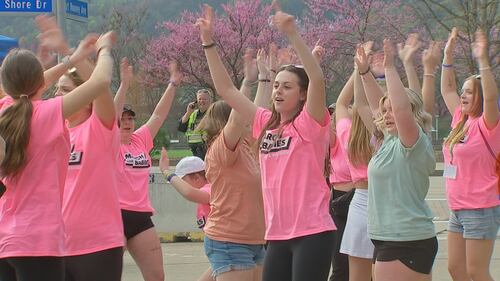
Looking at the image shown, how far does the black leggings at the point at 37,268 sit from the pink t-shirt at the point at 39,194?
1.2 inches

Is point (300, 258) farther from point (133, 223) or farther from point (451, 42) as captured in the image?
point (451, 42)

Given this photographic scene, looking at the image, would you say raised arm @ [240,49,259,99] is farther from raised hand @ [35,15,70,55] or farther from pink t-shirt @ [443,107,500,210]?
pink t-shirt @ [443,107,500,210]

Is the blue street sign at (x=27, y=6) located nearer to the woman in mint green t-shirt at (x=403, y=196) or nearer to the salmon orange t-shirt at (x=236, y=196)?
the salmon orange t-shirt at (x=236, y=196)

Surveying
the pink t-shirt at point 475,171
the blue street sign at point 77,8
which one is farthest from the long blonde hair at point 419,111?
the blue street sign at point 77,8

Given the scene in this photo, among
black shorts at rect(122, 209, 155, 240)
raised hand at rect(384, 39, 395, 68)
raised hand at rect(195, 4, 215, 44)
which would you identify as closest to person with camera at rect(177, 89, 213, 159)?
black shorts at rect(122, 209, 155, 240)

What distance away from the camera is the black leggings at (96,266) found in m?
5.20

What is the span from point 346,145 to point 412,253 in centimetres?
166

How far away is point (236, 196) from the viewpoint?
19.8 feet

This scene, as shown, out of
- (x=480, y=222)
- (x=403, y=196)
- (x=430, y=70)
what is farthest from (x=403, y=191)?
(x=480, y=222)

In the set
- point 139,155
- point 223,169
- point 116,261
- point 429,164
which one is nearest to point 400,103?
point 429,164

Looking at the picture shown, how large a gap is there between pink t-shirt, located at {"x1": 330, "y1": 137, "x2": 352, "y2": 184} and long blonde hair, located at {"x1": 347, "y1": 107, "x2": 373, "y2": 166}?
548 millimetres

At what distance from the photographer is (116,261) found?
525cm

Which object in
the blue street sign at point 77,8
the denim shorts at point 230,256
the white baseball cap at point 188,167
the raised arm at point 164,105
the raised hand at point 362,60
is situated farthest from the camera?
the blue street sign at point 77,8

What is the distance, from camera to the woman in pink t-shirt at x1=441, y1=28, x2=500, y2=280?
6965mm
